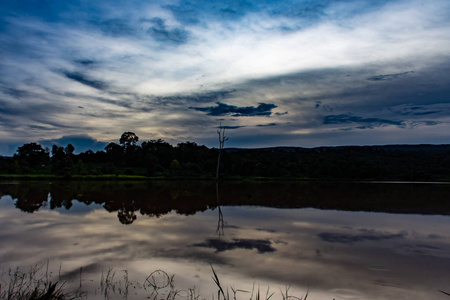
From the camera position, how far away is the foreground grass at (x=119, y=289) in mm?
5648

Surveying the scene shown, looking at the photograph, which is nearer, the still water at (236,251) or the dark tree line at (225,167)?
the still water at (236,251)

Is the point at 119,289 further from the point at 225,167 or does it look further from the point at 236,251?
the point at 225,167

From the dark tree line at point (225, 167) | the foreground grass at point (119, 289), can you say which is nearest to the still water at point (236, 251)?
the foreground grass at point (119, 289)

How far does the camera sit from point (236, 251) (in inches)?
348

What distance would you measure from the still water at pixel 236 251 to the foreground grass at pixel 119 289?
0.04 meters

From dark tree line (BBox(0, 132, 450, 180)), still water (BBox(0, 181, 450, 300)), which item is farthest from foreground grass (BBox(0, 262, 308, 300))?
dark tree line (BBox(0, 132, 450, 180))

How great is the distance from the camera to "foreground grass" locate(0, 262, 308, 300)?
5.65 m

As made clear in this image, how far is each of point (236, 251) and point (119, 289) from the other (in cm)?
363

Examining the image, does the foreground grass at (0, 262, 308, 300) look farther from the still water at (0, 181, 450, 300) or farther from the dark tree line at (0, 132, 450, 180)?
the dark tree line at (0, 132, 450, 180)

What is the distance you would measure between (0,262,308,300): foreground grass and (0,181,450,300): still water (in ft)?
0.12

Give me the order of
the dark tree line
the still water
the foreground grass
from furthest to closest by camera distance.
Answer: the dark tree line → the still water → the foreground grass

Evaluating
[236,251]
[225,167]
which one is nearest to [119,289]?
[236,251]

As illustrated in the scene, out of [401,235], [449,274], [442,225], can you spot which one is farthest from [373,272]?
[442,225]

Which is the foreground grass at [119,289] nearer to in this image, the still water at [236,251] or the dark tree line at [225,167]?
the still water at [236,251]
